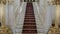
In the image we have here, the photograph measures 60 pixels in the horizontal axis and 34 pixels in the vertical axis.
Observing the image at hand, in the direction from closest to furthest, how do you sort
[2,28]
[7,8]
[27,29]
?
[2,28]
[7,8]
[27,29]

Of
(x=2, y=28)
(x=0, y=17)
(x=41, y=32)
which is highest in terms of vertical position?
(x=0, y=17)

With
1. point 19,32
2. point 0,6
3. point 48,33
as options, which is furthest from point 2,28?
point 48,33

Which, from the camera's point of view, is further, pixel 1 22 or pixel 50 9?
pixel 50 9

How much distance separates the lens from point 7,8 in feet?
9.71

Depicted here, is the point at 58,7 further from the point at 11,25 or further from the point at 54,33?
the point at 11,25

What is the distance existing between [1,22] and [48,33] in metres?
1.03

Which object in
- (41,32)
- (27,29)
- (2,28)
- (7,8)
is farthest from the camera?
(27,29)

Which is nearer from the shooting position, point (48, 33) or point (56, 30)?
point (56, 30)

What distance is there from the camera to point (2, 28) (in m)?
2.76

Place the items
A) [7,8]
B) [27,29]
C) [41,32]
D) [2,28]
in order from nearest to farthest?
[2,28] < [7,8] < [41,32] < [27,29]

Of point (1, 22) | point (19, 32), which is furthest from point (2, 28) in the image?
point (19, 32)

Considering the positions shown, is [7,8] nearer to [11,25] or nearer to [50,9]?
[11,25]

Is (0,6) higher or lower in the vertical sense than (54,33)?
higher

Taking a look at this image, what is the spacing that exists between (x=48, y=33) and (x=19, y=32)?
751 mm
